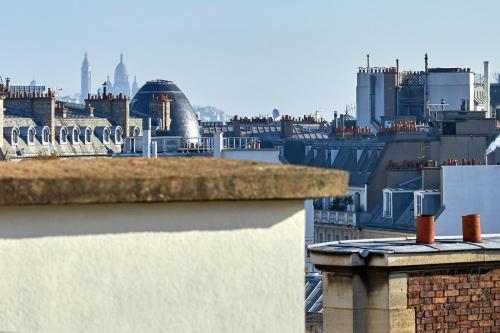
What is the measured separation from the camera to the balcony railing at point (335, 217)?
7617cm

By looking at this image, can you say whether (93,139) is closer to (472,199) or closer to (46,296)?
(472,199)

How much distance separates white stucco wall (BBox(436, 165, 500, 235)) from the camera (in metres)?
59.1

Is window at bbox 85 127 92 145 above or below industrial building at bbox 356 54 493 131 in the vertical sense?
below

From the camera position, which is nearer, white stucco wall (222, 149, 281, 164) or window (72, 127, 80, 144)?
white stucco wall (222, 149, 281, 164)

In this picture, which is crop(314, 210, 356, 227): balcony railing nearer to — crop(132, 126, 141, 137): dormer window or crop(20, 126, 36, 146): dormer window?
crop(20, 126, 36, 146): dormer window

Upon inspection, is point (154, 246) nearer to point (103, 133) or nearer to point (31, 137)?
point (31, 137)

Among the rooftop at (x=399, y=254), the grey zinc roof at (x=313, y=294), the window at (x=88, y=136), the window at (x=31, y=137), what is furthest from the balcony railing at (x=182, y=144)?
the rooftop at (x=399, y=254)

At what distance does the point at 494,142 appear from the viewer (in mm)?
74000

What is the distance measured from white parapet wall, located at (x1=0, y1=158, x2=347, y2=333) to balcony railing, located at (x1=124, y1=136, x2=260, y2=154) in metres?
82.8

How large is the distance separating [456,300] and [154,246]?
6.73 metres

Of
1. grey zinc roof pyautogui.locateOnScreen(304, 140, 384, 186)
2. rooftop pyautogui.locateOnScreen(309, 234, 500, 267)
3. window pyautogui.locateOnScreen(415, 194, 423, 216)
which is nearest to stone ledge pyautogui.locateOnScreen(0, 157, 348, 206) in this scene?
rooftop pyautogui.locateOnScreen(309, 234, 500, 267)

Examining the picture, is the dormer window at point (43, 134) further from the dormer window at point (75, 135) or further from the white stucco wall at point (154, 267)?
the white stucco wall at point (154, 267)

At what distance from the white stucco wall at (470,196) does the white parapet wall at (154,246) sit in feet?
169

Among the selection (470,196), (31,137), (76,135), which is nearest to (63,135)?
(76,135)
